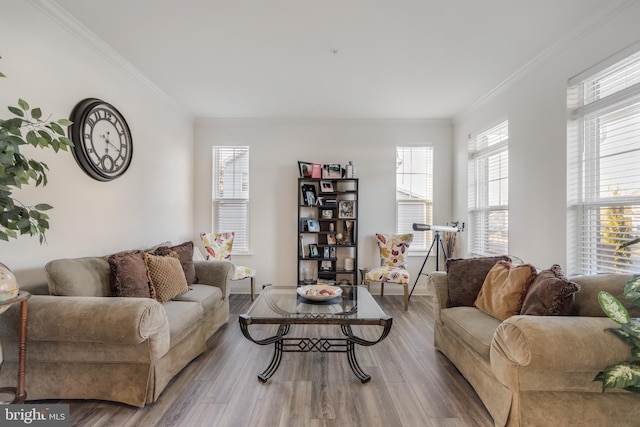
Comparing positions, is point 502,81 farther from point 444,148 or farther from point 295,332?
point 295,332

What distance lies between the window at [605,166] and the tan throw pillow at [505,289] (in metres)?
0.65

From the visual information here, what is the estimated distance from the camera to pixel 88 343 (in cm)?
191

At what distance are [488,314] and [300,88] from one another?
309 cm

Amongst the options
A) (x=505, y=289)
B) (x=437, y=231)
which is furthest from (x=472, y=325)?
(x=437, y=231)

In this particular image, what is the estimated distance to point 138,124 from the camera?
11.3 ft

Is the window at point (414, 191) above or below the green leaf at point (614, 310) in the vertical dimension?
above

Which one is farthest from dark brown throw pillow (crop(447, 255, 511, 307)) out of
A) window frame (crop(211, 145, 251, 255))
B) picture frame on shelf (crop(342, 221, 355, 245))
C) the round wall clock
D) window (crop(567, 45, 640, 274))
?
the round wall clock

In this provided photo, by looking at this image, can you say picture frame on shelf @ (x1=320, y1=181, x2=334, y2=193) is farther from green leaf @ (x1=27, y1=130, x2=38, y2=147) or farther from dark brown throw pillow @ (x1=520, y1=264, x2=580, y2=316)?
green leaf @ (x1=27, y1=130, x2=38, y2=147)

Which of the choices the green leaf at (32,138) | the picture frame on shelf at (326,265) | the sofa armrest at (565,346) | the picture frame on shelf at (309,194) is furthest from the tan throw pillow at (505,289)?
the green leaf at (32,138)

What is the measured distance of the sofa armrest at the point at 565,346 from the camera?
153 cm

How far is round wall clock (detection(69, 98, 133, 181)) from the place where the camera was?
101 inches

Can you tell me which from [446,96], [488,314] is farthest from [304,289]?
[446,96]

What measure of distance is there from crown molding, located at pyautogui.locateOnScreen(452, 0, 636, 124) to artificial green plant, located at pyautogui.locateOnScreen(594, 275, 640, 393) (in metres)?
1.99

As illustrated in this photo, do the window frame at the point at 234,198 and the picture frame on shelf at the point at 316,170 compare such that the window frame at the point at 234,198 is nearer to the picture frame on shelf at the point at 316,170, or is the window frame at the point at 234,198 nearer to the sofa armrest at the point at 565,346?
the picture frame on shelf at the point at 316,170
